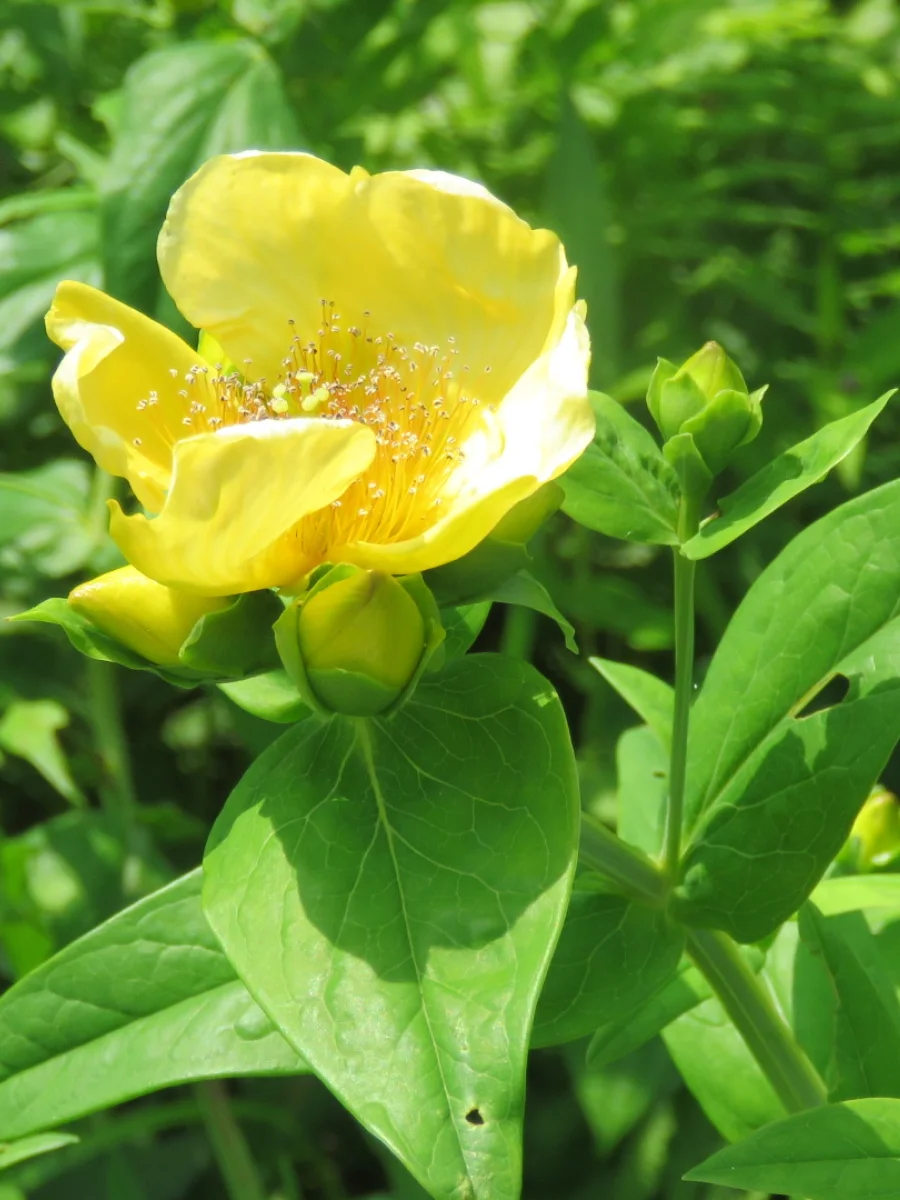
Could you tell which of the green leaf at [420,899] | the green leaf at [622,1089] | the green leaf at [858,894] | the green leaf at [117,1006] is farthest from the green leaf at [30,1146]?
the green leaf at [622,1089]

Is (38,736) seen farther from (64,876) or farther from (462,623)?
(462,623)

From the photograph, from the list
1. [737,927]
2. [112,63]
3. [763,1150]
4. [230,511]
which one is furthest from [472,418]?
[112,63]

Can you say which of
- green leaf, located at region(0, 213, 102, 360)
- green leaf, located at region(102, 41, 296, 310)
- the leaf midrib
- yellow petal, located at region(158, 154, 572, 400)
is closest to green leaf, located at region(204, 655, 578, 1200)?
the leaf midrib

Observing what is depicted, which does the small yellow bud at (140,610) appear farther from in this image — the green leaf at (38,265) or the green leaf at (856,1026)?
the green leaf at (38,265)

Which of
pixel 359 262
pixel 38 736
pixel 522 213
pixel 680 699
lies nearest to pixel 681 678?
pixel 680 699

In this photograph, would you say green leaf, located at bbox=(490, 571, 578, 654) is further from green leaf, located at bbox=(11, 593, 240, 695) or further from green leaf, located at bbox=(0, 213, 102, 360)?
green leaf, located at bbox=(0, 213, 102, 360)

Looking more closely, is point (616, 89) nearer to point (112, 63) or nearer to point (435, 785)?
point (112, 63)

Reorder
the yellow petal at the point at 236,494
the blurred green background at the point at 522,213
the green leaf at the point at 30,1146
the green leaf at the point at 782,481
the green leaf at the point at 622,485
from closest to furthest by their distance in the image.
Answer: the yellow petal at the point at 236,494
the green leaf at the point at 782,481
the green leaf at the point at 622,485
the green leaf at the point at 30,1146
the blurred green background at the point at 522,213
